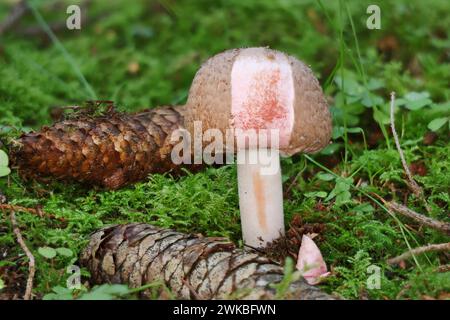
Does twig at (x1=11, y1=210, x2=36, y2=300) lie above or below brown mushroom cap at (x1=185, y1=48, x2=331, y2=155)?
below

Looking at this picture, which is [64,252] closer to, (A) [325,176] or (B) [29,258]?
(B) [29,258]

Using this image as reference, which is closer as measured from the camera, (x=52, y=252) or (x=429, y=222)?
(x=52, y=252)

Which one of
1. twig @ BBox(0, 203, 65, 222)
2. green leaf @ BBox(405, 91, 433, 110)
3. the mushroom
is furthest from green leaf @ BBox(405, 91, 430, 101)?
twig @ BBox(0, 203, 65, 222)

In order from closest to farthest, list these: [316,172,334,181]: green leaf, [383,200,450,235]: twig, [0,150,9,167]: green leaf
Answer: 1. [383,200,450,235]: twig
2. [0,150,9,167]: green leaf
3. [316,172,334,181]: green leaf

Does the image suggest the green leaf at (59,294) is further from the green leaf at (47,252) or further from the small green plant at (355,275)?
the small green plant at (355,275)

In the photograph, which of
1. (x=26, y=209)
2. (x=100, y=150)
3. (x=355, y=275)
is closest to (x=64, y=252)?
(x=26, y=209)

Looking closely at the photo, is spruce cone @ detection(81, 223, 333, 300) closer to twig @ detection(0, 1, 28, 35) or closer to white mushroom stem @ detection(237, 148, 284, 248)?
white mushroom stem @ detection(237, 148, 284, 248)

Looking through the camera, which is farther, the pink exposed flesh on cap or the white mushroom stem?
the white mushroom stem
